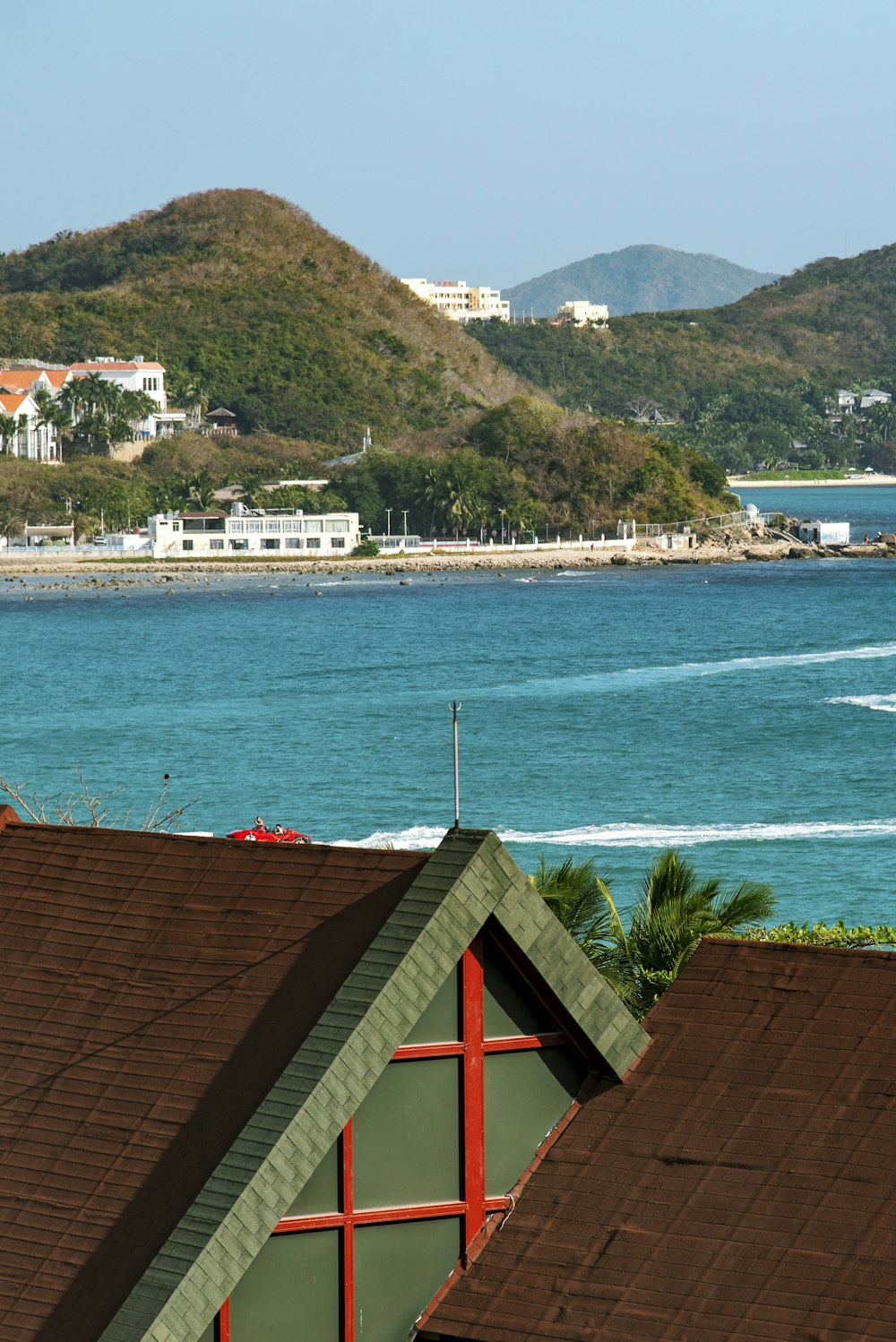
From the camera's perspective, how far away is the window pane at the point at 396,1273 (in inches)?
296

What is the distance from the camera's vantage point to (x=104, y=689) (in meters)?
87.8

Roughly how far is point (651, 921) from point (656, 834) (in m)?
32.8

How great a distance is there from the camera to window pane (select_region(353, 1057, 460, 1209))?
24.8 ft

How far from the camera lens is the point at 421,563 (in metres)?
161

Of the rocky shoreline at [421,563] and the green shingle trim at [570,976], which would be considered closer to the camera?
the green shingle trim at [570,976]

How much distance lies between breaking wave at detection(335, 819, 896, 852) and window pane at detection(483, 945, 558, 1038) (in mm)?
36945

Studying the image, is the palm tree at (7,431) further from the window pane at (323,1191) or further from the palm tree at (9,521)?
the window pane at (323,1191)

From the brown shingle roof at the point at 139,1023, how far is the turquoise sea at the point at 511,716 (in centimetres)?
2469

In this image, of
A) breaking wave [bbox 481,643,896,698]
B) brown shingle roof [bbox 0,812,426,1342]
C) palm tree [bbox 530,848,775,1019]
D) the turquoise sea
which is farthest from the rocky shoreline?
brown shingle roof [bbox 0,812,426,1342]

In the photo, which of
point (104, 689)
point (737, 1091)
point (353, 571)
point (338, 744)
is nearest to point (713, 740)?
point (338, 744)

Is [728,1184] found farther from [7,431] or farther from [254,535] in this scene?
[7,431]

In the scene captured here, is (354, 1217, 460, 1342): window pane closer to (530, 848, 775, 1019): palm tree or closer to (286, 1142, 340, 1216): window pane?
(286, 1142, 340, 1216): window pane

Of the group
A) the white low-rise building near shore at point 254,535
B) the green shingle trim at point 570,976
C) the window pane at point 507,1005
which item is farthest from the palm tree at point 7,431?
the green shingle trim at point 570,976

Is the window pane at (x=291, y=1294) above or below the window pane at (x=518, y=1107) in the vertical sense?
below
